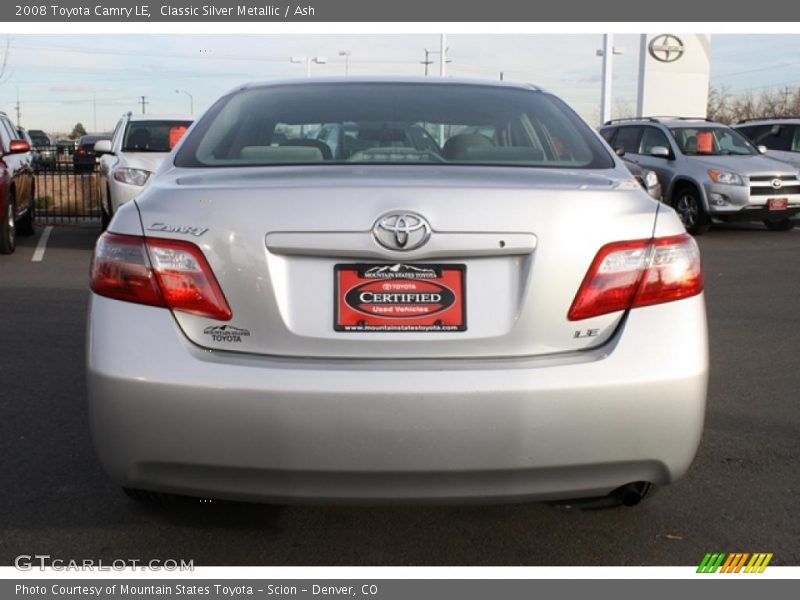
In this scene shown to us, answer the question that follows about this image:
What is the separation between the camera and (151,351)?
2.72m

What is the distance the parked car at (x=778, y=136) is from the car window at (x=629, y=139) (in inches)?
97.2

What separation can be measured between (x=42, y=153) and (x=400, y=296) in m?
30.6

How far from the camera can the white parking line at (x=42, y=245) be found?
1141 centimetres

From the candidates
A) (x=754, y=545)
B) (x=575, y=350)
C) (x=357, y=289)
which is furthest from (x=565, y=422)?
(x=754, y=545)

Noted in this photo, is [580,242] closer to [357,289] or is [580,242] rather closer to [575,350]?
[575,350]

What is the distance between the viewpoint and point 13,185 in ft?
38.2

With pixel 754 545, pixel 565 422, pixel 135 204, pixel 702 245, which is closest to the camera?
pixel 565 422

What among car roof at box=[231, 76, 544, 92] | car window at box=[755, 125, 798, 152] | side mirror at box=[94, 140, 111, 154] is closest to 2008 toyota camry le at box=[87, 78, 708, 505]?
car roof at box=[231, 76, 544, 92]

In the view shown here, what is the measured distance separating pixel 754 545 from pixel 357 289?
1731 millimetres

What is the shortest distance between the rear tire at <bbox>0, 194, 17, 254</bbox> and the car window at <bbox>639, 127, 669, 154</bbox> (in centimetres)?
958

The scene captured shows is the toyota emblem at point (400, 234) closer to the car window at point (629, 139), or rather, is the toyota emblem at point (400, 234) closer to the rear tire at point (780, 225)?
the rear tire at point (780, 225)

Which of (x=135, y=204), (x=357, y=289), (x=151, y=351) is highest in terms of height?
(x=135, y=204)

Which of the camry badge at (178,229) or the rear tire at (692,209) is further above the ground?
the camry badge at (178,229)

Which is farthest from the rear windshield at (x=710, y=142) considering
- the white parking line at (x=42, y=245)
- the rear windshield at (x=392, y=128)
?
the rear windshield at (x=392, y=128)
